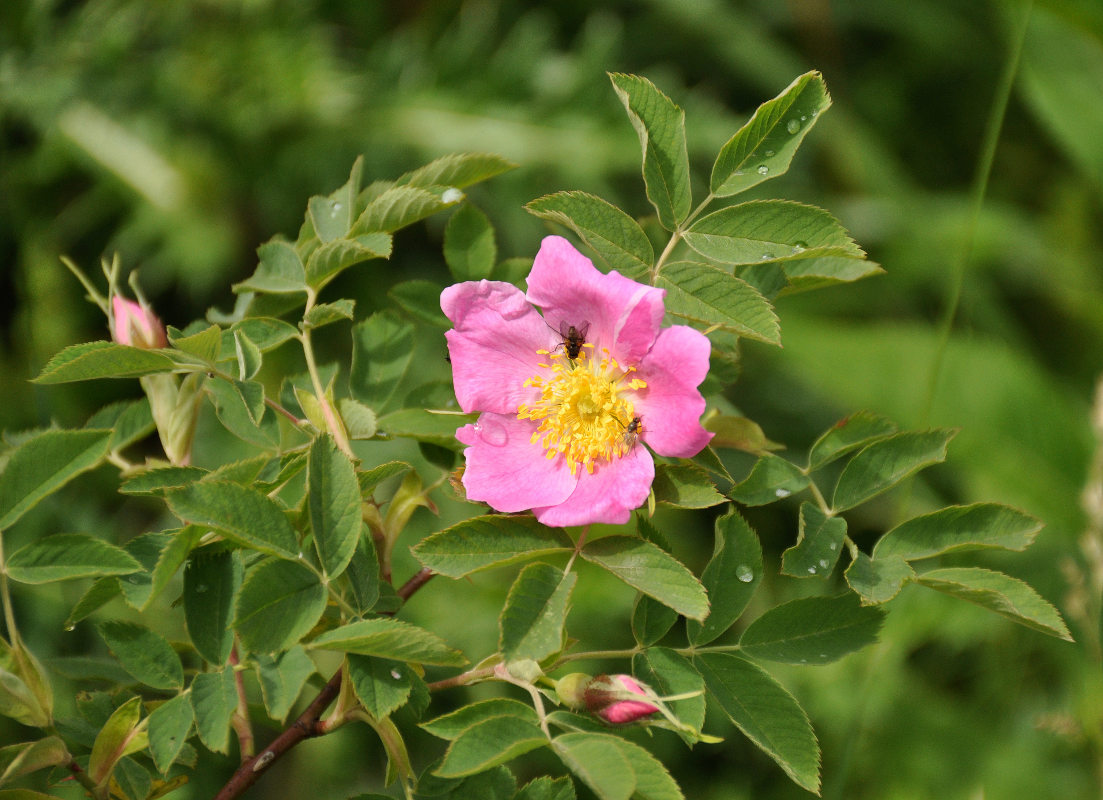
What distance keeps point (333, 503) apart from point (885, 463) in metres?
0.46

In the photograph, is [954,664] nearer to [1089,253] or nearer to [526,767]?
[526,767]

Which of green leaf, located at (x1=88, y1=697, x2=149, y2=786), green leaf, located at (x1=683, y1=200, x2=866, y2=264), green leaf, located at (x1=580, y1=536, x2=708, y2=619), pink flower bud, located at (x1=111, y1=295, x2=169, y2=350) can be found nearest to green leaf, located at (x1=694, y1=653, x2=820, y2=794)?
green leaf, located at (x1=580, y1=536, x2=708, y2=619)

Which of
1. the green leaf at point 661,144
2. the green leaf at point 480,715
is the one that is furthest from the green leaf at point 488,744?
the green leaf at point 661,144

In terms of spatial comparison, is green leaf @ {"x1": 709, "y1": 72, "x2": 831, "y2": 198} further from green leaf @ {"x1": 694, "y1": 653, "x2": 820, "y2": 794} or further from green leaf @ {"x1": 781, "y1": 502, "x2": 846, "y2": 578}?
green leaf @ {"x1": 694, "y1": 653, "x2": 820, "y2": 794}

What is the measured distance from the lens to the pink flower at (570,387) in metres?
0.76

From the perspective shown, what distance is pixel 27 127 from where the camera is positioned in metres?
2.47

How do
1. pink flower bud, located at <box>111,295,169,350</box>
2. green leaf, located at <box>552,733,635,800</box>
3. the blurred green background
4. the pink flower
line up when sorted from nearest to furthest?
green leaf, located at <box>552,733,635,800</box> → the pink flower → pink flower bud, located at <box>111,295,169,350</box> → the blurred green background

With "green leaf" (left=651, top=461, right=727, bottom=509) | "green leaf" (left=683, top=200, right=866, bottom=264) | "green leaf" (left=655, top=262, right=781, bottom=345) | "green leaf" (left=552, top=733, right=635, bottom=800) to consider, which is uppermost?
"green leaf" (left=683, top=200, right=866, bottom=264)

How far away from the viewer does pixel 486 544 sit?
0.76 metres

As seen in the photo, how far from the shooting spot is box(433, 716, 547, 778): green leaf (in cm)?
68

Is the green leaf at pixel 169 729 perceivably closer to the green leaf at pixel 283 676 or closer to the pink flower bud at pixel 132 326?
the green leaf at pixel 283 676

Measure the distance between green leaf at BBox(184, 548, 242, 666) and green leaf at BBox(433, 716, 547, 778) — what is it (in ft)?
0.71

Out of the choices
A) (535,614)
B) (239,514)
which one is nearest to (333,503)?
(239,514)

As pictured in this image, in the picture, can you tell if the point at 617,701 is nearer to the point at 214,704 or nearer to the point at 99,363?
the point at 214,704
